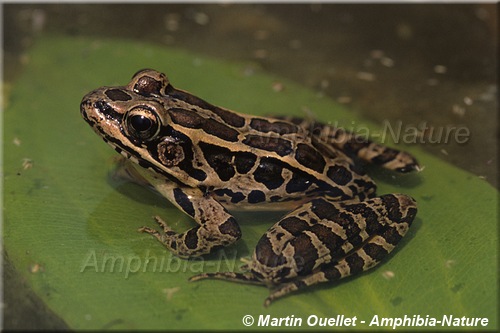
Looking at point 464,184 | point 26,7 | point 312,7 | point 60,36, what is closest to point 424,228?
point 464,184

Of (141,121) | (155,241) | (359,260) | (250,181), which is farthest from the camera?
(250,181)

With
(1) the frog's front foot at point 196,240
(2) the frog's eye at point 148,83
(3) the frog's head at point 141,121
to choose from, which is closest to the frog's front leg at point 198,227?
(1) the frog's front foot at point 196,240

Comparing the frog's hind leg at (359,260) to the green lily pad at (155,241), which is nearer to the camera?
the green lily pad at (155,241)

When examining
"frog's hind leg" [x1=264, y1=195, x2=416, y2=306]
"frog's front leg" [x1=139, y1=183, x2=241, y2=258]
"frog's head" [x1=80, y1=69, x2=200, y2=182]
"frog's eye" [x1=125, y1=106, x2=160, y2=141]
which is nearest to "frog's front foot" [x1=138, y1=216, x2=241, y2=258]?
"frog's front leg" [x1=139, y1=183, x2=241, y2=258]

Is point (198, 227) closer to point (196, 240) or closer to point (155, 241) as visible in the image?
point (196, 240)

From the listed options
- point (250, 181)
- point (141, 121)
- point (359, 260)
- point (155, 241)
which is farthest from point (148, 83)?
point (359, 260)

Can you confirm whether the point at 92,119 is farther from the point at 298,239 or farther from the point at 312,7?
the point at 312,7

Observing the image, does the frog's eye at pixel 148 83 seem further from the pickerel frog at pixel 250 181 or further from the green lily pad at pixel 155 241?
the green lily pad at pixel 155 241
